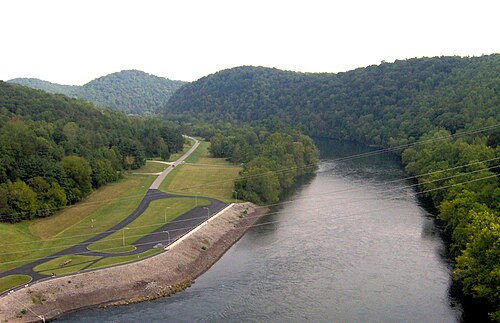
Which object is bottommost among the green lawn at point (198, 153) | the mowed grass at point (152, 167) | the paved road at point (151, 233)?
the paved road at point (151, 233)

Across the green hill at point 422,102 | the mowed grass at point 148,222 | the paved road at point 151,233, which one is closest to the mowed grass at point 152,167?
the paved road at point 151,233

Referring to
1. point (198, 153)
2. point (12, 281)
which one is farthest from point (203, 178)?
point (12, 281)

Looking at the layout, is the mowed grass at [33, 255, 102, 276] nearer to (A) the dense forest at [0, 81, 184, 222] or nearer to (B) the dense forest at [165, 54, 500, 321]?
(A) the dense forest at [0, 81, 184, 222]

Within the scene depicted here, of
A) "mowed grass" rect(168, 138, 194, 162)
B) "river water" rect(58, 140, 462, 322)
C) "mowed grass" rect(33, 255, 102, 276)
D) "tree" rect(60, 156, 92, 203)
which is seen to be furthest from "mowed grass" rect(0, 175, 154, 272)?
"mowed grass" rect(168, 138, 194, 162)

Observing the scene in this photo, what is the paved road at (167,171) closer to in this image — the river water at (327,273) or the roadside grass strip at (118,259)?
the river water at (327,273)

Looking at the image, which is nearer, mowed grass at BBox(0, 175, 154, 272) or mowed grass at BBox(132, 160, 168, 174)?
mowed grass at BBox(0, 175, 154, 272)
